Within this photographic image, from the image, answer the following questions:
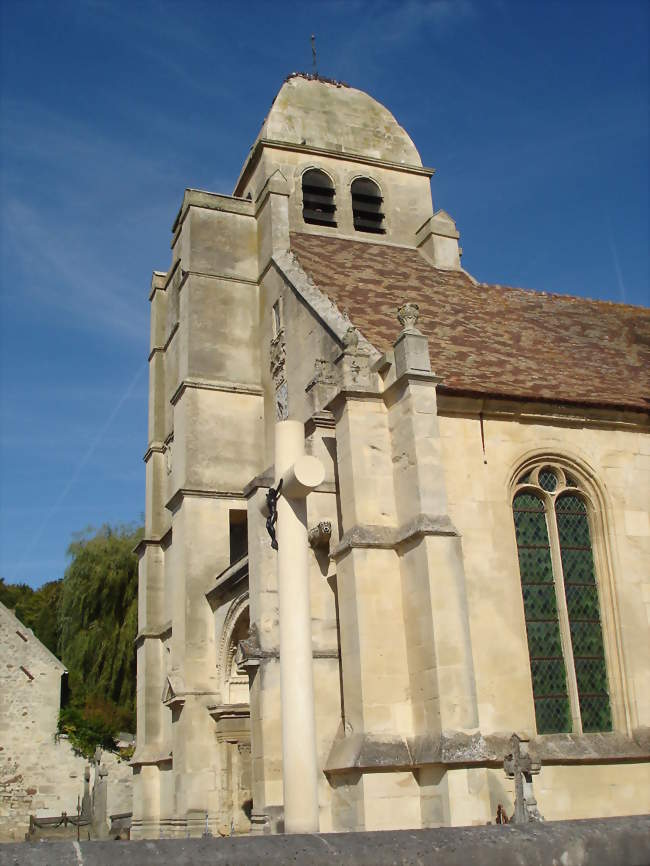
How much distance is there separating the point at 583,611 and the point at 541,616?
0.76 m

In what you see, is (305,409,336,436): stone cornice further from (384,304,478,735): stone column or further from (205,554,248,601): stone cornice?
(205,554,248,601): stone cornice

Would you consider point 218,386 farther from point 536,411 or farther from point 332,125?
point 332,125

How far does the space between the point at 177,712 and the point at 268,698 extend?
5124 mm

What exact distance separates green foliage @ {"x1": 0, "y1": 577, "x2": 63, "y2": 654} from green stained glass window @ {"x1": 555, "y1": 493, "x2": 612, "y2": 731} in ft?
77.5

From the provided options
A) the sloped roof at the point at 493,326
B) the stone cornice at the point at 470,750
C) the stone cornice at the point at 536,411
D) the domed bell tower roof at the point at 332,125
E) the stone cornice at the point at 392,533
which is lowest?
the stone cornice at the point at 470,750

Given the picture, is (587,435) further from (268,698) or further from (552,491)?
(268,698)

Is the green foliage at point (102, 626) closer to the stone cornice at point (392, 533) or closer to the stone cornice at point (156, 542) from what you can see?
the stone cornice at point (156, 542)

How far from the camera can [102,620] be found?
30328 mm

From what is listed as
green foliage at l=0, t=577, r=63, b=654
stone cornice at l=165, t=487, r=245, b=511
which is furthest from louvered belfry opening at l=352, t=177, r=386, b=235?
green foliage at l=0, t=577, r=63, b=654

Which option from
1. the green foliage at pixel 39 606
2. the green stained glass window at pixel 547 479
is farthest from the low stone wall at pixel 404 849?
the green foliage at pixel 39 606

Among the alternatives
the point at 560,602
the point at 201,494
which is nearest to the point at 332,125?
the point at 201,494

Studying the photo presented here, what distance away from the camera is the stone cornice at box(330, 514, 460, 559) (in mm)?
11859

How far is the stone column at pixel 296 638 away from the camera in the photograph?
283 inches

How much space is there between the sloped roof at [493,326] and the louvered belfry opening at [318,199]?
1.11m
